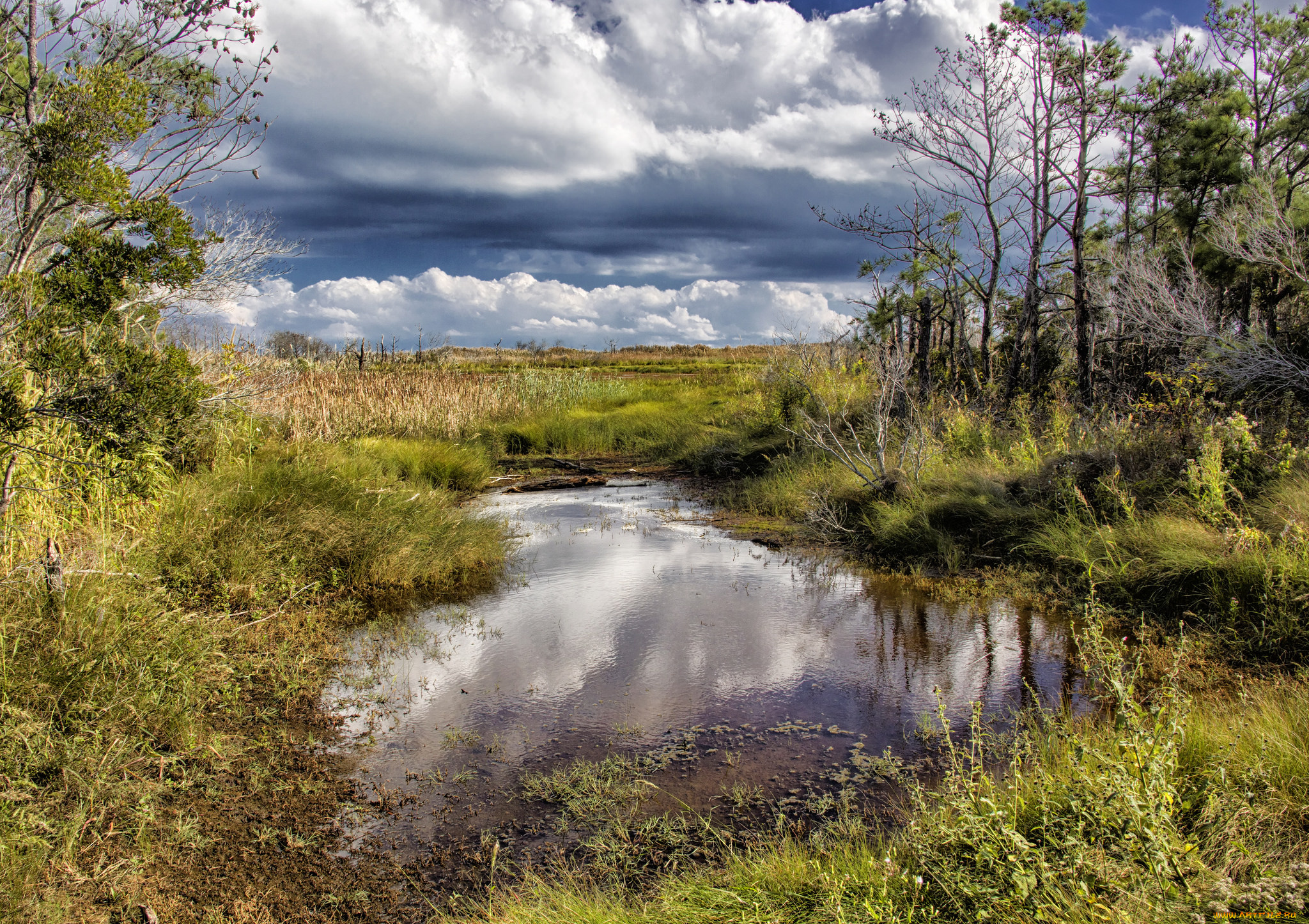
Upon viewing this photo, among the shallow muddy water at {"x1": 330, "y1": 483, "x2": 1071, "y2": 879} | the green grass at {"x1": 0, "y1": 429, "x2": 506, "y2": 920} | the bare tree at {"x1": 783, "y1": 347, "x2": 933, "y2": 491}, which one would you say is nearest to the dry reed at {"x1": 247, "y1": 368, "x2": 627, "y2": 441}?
the green grass at {"x1": 0, "y1": 429, "x2": 506, "y2": 920}

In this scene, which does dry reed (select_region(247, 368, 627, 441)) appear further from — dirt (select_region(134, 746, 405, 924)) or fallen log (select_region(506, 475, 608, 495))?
dirt (select_region(134, 746, 405, 924))

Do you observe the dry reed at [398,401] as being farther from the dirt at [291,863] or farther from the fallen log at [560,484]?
the dirt at [291,863]

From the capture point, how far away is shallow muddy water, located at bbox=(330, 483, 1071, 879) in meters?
3.52

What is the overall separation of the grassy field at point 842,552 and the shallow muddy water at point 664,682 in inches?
12.6

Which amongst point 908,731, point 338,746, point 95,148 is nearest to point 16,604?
point 338,746

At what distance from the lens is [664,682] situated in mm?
4734

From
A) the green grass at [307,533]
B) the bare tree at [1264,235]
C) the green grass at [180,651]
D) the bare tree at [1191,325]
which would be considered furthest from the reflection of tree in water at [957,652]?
the bare tree at [1264,235]

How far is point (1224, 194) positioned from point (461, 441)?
50.3 ft

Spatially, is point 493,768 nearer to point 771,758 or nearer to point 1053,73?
point 771,758

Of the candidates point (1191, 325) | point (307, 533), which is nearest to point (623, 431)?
point (1191, 325)

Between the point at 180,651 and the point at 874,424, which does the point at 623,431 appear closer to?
the point at 874,424

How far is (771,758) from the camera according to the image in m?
3.75

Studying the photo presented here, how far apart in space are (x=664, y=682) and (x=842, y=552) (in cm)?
403

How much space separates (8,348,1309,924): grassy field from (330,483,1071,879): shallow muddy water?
12.6 inches
